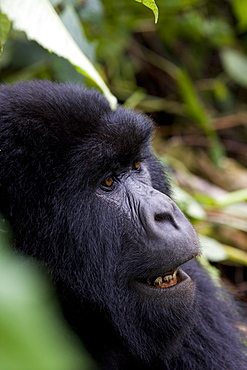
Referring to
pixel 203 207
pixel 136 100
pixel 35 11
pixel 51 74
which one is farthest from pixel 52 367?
pixel 136 100

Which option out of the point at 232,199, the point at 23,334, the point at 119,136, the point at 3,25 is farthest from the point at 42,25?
the point at 232,199

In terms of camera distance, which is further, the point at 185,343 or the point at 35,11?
the point at 185,343

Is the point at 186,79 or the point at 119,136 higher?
the point at 186,79

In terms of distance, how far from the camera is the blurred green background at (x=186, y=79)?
10.5 ft

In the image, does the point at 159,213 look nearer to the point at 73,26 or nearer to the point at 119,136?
the point at 119,136

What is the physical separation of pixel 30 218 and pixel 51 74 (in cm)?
239

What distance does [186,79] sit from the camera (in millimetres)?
4336

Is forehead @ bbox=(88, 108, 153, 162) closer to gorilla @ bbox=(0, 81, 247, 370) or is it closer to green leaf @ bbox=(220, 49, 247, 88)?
gorilla @ bbox=(0, 81, 247, 370)

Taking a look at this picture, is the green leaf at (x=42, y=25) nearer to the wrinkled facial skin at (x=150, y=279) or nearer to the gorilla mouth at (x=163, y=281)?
the wrinkled facial skin at (x=150, y=279)

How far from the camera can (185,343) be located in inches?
78.2

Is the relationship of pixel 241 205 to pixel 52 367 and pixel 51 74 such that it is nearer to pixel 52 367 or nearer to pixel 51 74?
pixel 51 74

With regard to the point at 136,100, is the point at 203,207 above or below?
below

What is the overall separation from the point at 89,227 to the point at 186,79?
2902mm

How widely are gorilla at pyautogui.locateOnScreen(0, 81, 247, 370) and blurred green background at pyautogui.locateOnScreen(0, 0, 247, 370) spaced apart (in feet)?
0.36
